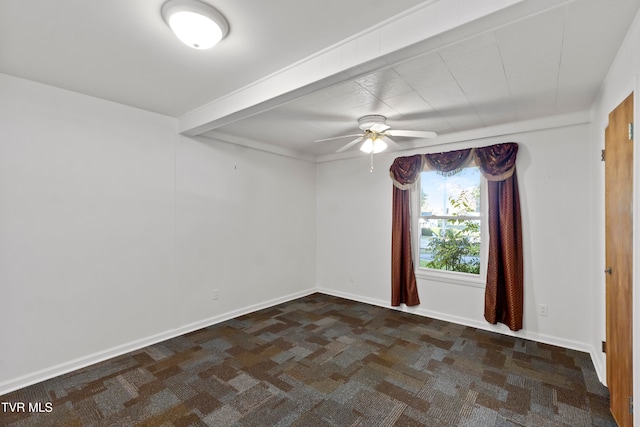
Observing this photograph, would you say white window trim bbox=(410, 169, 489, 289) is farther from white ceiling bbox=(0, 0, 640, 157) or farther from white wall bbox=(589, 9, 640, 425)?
white ceiling bbox=(0, 0, 640, 157)

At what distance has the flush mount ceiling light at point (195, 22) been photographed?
1523 mm

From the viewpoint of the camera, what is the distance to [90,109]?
279cm

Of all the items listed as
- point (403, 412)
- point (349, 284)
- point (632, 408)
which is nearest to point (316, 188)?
point (349, 284)

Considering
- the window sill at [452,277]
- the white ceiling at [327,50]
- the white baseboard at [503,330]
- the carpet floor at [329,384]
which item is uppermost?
the white ceiling at [327,50]

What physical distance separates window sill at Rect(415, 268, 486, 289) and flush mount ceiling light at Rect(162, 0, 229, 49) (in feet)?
12.0

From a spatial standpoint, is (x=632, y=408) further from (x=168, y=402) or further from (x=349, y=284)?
(x=349, y=284)

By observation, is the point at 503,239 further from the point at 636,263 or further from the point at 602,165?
the point at 636,263

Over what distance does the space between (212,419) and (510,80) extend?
3320 mm

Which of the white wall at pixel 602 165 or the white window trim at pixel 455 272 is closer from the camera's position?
the white wall at pixel 602 165

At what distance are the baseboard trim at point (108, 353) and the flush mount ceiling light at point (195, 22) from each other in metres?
2.90

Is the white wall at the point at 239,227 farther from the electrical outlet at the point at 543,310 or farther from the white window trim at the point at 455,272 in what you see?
the electrical outlet at the point at 543,310

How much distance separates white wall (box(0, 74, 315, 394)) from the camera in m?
2.44

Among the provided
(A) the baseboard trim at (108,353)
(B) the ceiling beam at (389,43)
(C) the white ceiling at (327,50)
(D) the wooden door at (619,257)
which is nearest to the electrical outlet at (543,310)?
(D) the wooden door at (619,257)

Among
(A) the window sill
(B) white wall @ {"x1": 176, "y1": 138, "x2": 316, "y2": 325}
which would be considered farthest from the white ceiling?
(A) the window sill
